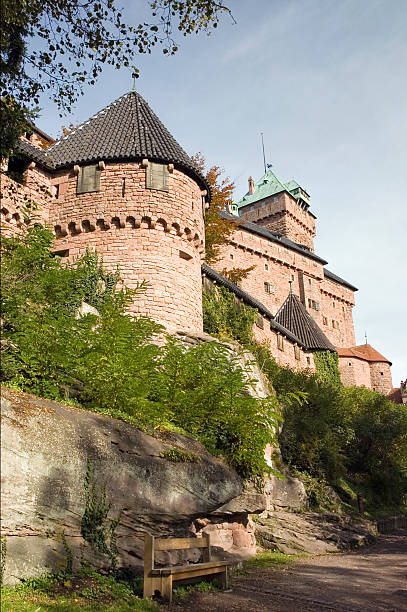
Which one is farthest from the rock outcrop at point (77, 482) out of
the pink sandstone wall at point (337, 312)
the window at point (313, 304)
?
the pink sandstone wall at point (337, 312)

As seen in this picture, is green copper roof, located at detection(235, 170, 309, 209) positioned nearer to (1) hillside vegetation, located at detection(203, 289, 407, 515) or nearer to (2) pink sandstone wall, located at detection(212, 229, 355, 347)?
(2) pink sandstone wall, located at detection(212, 229, 355, 347)

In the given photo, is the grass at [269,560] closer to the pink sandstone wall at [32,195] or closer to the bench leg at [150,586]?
the bench leg at [150,586]

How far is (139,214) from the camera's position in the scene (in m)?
14.6

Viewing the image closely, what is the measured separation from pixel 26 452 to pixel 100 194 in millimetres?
10432

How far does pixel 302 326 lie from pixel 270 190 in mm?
26867

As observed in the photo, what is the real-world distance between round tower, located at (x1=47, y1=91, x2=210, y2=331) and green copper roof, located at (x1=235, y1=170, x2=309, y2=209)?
135ft

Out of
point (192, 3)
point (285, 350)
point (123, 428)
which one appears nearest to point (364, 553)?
point (123, 428)

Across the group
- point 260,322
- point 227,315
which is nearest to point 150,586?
point 227,315

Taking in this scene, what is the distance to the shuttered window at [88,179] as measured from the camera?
49.6ft

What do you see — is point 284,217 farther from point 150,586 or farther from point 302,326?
point 150,586

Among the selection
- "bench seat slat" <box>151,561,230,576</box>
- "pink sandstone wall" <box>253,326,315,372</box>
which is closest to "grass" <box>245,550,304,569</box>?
"bench seat slat" <box>151,561,230,576</box>

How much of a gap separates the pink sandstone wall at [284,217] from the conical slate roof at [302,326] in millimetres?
18575

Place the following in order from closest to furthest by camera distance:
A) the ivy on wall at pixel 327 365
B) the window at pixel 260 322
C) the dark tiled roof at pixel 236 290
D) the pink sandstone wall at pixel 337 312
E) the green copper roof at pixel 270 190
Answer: the dark tiled roof at pixel 236 290
the window at pixel 260 322
the ivy on wall at pixel 327 365
the pink sandstone wall at pixel 337 312
the green copper roof at pixel 270 190

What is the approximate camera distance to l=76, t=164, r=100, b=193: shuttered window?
15.1 meters
